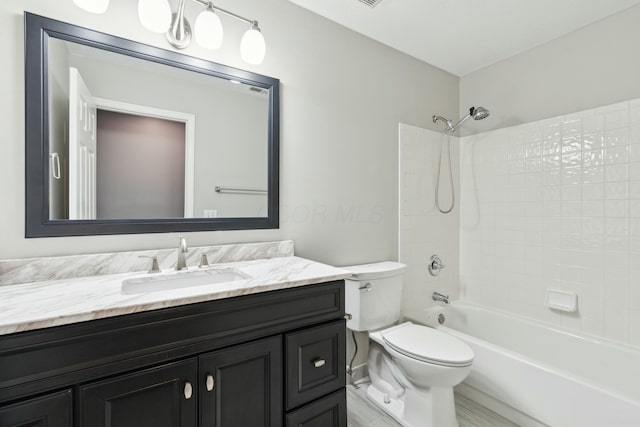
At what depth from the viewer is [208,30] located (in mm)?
1361

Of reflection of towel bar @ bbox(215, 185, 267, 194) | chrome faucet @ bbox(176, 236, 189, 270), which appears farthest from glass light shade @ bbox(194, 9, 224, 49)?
chrome faucet @ bbox(176, 236, 189, 270)

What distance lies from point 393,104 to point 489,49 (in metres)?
0.82

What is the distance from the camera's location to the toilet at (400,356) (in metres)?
1.50

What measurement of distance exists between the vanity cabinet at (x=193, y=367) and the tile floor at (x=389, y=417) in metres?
0.53

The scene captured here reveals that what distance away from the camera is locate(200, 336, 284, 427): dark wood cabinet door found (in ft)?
3.17

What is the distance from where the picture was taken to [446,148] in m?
2.53

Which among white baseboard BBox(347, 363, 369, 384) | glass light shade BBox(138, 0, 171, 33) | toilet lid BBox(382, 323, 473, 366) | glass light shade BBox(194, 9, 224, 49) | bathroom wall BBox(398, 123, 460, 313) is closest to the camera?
glass light shade BBox(138, 0, 171, 33)

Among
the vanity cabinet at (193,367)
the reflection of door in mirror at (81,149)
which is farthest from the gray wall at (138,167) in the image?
the vanity cabinet at (193,367)

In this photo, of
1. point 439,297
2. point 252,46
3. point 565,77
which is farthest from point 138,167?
point 565,77

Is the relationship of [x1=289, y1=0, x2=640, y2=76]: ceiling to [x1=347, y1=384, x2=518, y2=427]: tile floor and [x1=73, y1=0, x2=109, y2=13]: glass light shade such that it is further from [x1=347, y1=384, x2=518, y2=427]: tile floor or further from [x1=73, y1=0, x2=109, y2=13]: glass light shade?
[x1=347, y1=384, x2=518, y2=427]: tile floor

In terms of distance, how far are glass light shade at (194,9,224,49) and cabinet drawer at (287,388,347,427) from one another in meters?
1.58

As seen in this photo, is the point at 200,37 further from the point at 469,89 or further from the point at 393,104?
the point at 469,89

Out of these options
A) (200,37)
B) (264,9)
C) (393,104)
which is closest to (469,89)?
(393,104)

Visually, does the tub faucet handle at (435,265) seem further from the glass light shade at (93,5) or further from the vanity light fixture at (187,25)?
the glass light shade at (93,5)
